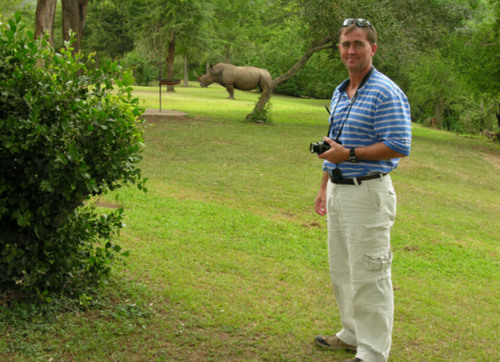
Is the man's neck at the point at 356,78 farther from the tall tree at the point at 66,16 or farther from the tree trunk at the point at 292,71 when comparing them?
the tree trunk at the point at 292,71

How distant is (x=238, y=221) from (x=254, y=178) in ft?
12.2

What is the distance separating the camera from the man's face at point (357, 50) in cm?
358

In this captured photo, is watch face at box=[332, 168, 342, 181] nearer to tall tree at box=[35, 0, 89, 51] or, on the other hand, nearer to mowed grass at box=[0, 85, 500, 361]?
mowed grass at box=[0, 85, 500, 361]

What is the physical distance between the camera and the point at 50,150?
147 inches

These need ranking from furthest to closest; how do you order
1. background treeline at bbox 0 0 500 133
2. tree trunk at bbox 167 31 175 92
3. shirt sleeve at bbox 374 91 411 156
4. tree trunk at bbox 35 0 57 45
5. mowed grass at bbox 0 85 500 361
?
tree trunk at bbox 167 31 175 92
background treeline at bbox 0 0 500 133
tree trunk at bbox 35 0 57 45
mowed grass at bbox 0 85 500 361
shirt sleeve at bbox 374 91 411 156

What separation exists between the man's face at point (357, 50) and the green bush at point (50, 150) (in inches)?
61.8

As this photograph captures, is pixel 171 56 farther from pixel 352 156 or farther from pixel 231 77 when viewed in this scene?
pixel 352 156

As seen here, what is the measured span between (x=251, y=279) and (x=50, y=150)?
2654 mm

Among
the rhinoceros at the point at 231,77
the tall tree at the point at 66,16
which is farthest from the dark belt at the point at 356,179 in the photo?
the rhinoceros at the point at 231,77

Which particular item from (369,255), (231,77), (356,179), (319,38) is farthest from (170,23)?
(369,255)

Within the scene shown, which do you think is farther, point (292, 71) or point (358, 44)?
point (292, 71)

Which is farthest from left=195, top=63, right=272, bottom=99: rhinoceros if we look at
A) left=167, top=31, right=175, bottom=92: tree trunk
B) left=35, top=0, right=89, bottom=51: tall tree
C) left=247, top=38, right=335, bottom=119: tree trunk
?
left=35, top=0, right=89, bottom=51: tall tree

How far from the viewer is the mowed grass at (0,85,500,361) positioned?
404 cm

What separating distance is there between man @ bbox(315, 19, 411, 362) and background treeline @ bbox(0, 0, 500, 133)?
66.1 inches
